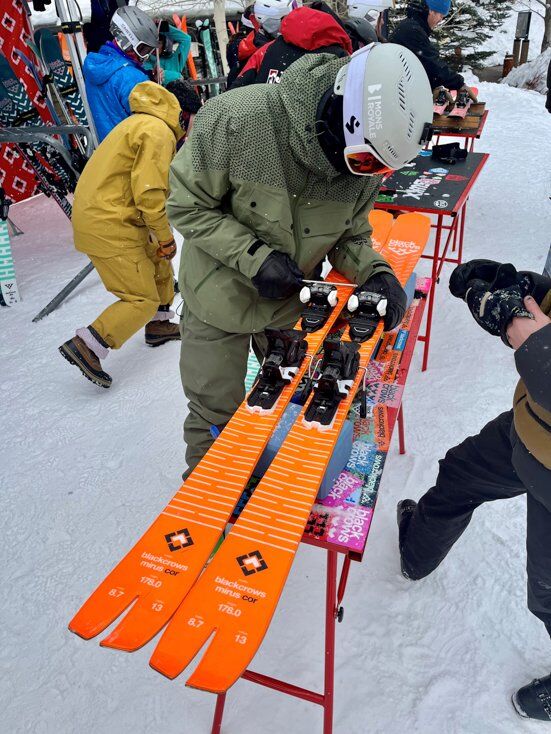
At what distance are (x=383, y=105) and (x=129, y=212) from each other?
2.15 meters

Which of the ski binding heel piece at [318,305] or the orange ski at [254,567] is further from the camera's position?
the ski binding heel piece at [318,305]

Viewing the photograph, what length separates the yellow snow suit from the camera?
305cm

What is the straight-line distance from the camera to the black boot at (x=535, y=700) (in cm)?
183

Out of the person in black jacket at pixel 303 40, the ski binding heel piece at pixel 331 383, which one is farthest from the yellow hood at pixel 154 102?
the ski binding heel piece at pixel 331 383

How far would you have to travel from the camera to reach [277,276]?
1745 millimetres

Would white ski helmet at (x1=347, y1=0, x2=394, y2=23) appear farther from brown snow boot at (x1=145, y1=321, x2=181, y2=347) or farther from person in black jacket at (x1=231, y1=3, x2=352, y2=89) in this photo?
brown snow boot at (x1=145, y1=321, x2=181, y2=347)

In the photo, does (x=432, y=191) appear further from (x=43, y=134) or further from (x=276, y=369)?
(x=43, y=134)

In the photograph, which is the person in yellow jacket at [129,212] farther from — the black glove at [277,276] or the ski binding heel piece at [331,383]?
the ski binding heel piece at [331,383]

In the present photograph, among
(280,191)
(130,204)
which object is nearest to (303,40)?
(130,204)

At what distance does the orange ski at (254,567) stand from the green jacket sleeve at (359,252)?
0.37m

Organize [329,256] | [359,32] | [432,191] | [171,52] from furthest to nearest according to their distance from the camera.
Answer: [171,52] < [359,32] < [432,191] < [329,256]

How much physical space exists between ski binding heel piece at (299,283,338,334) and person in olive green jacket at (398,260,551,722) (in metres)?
0.43

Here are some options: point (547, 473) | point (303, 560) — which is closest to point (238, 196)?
point (547, 473)

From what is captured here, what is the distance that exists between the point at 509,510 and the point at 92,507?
7.17 feet
